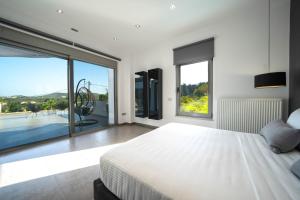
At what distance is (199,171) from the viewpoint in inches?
35.9

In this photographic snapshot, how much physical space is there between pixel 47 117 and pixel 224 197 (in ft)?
13.4

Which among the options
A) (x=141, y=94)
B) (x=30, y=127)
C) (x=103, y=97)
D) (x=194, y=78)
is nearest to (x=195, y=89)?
(x=194, y=78)

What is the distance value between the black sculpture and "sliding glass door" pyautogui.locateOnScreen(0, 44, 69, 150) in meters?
0.31

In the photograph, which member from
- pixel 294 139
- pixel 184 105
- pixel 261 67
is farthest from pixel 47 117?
pixel 261 67

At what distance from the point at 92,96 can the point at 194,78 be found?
323 cm

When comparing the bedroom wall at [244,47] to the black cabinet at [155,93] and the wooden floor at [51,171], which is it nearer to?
the black cabinet at [155,93]

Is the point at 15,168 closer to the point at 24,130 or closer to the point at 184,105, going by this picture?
the point at 24,130

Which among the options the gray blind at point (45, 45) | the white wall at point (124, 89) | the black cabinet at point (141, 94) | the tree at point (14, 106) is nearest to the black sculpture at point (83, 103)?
the gray blind at point (45, 45)

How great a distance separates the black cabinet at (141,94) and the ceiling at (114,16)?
4.54 ft

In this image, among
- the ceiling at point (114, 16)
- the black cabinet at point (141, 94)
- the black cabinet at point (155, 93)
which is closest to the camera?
the ceiling at point (114, 16)

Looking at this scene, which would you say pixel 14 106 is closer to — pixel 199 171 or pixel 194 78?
pixel 199 171

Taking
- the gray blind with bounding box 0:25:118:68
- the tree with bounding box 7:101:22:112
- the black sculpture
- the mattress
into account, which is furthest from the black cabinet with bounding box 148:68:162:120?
the tree with bounding box 7:101:22:112

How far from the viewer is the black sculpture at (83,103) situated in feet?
12.4

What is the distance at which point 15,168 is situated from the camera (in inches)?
77.4
